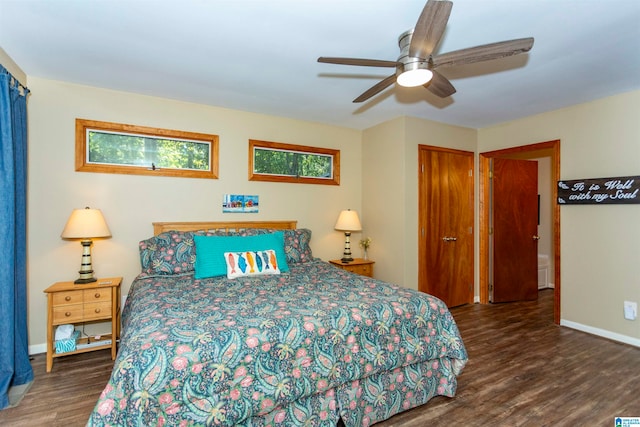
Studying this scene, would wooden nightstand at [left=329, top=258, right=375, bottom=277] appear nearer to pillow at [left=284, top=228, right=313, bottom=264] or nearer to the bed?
pillow at [left=284, top=228, right=313, bottom=264]

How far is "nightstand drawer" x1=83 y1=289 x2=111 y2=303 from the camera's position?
103 inches

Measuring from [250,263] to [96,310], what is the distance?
134 cm

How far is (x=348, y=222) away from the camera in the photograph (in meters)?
3.98

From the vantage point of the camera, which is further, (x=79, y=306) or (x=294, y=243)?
(x=294, y=243)

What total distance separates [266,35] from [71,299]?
2.62 m

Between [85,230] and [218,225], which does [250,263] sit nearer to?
[218,225]

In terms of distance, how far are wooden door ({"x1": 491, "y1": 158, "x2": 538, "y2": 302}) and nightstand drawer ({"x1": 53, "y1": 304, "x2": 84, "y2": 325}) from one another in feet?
15.9

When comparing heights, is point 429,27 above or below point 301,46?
below

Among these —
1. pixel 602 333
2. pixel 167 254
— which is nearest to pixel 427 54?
pixel 167 254

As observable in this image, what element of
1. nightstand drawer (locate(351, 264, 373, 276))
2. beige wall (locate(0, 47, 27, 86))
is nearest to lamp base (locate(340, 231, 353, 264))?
nightstand drawer (locate(351, 264, 373, 276))

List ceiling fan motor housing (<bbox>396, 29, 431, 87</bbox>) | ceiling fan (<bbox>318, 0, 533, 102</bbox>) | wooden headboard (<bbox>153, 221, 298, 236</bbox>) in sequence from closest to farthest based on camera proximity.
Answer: ceiling fan (<bbox>318, 0, 533, 102</bbox>)
ceiling fan motor housing (<bbox>396, 29, 431, 87</bbox>)
wooden headboard (<bbox>153, 221, 298, 236</bbox>)

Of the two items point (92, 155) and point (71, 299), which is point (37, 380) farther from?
point (92, 155)

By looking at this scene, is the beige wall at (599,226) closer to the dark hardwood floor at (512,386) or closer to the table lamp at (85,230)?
the dark hardwood floor at (512,386)

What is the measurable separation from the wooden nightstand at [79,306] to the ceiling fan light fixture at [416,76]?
2866 mm
